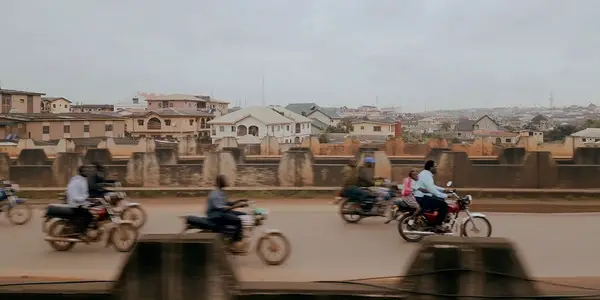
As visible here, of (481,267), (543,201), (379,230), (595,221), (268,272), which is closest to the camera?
(481,267)

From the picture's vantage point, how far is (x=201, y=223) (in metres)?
9.12

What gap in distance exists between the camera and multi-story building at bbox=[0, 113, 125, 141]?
34.4 m

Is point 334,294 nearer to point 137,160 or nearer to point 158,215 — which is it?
point 158,215

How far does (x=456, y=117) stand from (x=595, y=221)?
30.8 m

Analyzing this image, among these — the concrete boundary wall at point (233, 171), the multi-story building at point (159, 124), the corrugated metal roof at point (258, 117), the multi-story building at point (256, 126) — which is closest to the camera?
the concrete boundary wall at point (233, 171)

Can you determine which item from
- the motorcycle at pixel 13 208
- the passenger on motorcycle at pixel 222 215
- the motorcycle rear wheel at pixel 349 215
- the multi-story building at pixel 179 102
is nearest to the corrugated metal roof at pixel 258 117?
the multi-story building at pixel 179 102

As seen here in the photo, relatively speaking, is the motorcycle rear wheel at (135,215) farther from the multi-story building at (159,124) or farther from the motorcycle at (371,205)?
the multi-story building at (159,124)

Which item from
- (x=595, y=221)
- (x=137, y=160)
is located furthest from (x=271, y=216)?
(x=595, y=221)

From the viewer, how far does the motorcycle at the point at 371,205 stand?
12492 millimetres

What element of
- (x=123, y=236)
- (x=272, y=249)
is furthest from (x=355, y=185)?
(x=123, y=236)

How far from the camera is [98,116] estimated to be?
133 ft

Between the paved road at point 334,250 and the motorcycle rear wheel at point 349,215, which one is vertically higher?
the motorcycle rear wheel at point 349,215

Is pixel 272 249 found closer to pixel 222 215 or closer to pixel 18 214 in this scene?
pixel 222 215

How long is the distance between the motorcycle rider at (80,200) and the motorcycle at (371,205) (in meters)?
5.10
